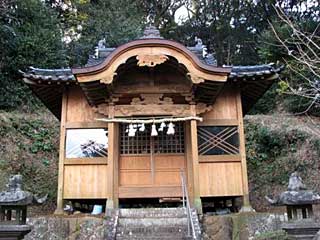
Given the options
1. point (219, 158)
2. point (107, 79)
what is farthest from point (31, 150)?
point (219, 158)

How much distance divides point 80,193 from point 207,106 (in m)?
3.57

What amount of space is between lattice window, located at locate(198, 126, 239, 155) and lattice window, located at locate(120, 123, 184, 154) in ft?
2.21

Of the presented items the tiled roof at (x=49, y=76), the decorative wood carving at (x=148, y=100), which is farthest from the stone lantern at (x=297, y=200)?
the tiled roof at (x=49, y=76)

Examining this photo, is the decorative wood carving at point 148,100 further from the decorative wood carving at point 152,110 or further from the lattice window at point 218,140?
the lattice window at point 218,140

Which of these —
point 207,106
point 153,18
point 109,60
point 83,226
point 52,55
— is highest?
point 153,18

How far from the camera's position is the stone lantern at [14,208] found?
572cm

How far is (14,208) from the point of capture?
6.02 meters

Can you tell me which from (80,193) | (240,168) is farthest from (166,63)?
(80,193)

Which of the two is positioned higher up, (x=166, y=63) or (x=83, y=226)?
(x=166, y=63)

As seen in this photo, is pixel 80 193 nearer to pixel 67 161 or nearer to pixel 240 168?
pixel 67 161

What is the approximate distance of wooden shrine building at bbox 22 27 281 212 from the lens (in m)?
8.86

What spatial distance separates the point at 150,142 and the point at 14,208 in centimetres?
454

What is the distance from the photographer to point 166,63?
9.47 m

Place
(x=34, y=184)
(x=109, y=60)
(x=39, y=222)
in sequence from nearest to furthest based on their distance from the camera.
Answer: (x=39, y=222) < (x=109, y=60) < (x=34, y=184)
